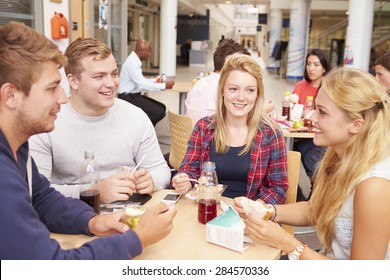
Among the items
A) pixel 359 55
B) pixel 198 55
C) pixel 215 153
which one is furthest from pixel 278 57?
pixel 215 153

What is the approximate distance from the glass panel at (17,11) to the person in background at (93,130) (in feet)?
8.28

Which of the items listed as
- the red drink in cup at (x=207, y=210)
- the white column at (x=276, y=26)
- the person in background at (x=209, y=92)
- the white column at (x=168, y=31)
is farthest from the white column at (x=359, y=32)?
the white column at (x=276, y=26)

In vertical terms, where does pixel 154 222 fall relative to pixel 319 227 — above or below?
above

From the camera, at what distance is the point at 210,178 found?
5.57 feet

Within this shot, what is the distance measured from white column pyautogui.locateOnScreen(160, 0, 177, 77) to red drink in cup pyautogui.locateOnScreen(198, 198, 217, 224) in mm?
11349

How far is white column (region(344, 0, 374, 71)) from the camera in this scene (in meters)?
8.81

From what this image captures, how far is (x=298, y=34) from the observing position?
1484 centimetres

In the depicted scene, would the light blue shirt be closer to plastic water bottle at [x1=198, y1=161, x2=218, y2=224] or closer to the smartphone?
the smartphone

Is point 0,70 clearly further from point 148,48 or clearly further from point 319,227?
point 148,48

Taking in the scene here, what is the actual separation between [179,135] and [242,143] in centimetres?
132

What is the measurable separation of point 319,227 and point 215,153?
0.78 metres

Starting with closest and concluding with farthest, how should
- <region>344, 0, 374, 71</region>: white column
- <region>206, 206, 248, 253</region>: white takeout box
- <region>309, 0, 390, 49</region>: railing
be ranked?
1. <region>206, 206, 248, 253</region>: white takeout box
2. <region>344, 0, 374, 71</region>: white column
3. <region>309, 0, 390, 49</region>: railing

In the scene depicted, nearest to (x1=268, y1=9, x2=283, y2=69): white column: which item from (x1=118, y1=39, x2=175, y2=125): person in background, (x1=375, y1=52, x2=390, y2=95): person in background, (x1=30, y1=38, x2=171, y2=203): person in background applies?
(x1=118, y1=39, x2=175, y2=125): person in background

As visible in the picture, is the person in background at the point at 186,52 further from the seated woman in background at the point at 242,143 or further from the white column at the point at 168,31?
the seated woman in background at the point at 242,143
